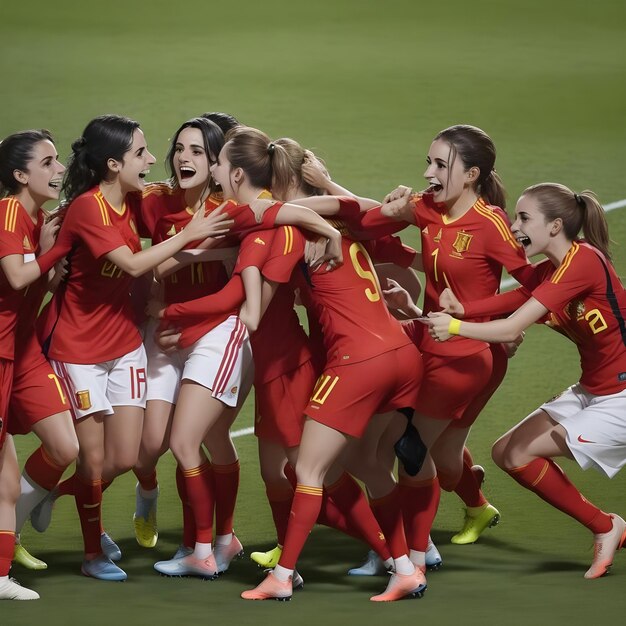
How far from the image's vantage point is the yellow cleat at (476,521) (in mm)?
7227

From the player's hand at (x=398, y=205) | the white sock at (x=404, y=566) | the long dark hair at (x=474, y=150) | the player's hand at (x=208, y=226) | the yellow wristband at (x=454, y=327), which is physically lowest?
the white sock at (x=404, y=566)

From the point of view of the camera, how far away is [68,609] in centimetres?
577

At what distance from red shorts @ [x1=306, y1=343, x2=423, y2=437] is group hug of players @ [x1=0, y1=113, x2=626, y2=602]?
0.03 ft

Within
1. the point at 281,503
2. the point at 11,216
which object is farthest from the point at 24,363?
the point at 281,503

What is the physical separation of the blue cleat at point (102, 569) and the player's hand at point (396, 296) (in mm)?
1849

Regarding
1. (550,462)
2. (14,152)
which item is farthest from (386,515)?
(14,152)

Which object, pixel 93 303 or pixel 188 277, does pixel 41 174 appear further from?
pixel 188 277

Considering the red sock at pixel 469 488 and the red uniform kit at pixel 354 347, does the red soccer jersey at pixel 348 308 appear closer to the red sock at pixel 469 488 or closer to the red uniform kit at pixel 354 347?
the red uniform kit at pixel 354 347

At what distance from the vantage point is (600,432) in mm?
6371

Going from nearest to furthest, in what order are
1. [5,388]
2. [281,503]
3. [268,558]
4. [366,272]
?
[5,388] < [366,272] < [281,503] < [268,558]

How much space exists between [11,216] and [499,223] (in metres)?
2.22

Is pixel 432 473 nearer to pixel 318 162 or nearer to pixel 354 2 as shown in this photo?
pixel 318 162

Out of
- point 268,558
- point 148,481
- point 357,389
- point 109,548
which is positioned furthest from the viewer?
point 148,481

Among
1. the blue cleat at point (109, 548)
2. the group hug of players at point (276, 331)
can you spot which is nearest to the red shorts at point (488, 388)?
the group hug of players at point (276, 331)
